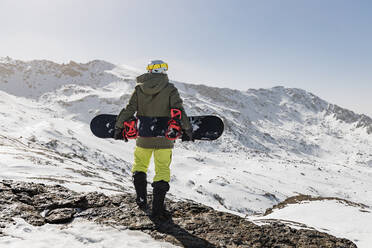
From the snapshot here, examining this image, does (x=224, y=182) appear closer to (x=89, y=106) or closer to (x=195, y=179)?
(x=195, y=179)

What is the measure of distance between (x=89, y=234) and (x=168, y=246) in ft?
4.29

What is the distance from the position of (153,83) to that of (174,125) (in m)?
0.98

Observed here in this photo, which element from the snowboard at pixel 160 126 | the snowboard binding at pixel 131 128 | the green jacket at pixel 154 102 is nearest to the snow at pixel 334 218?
the snowboard at pixel 160 126

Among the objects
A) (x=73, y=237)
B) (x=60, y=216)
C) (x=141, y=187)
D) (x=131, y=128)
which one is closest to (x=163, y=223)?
(x=141, y=187)

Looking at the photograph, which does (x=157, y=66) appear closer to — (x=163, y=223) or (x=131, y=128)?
Result: (x=131, y=128)

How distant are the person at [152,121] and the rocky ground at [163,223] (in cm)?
49

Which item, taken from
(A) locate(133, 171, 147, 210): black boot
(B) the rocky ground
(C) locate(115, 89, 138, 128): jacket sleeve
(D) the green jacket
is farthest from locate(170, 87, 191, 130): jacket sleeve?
(B) the rocky ground

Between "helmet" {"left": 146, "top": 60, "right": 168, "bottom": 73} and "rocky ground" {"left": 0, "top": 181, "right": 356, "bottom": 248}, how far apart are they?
9.83ft

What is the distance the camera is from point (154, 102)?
208 inches

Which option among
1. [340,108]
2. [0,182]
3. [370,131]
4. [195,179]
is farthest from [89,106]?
[340,108]

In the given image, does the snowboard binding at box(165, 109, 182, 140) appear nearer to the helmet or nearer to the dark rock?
the helmet

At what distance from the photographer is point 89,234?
402cm

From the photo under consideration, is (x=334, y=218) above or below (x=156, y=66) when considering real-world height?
Answer: below

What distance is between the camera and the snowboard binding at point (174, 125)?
5133mm
